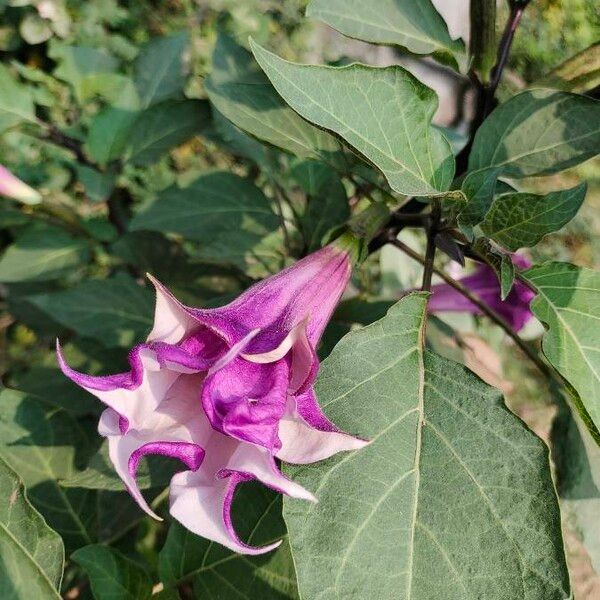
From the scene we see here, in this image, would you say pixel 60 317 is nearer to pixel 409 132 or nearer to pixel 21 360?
pixel 409 132

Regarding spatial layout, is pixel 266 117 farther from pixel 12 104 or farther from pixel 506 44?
pixel 12 104

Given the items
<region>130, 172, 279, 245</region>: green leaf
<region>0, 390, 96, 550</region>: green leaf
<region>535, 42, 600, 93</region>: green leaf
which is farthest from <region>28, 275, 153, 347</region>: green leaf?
<region>535, 42, 600, 93</region>: green leaf

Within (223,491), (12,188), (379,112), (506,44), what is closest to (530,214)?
(379,112)

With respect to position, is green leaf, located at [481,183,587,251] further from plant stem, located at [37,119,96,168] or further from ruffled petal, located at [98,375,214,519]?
plant stem, located at [37,119,96,168]

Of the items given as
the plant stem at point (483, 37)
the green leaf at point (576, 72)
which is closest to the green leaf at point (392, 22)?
Answer: the plant stem at point (483, 37)

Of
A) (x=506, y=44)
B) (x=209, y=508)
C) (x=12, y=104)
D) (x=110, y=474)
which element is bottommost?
(x=110, y=474)

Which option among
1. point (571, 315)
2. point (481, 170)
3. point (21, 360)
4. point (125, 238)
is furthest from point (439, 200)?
point (21, 360)

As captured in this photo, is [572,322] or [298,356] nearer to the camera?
[298,356]
